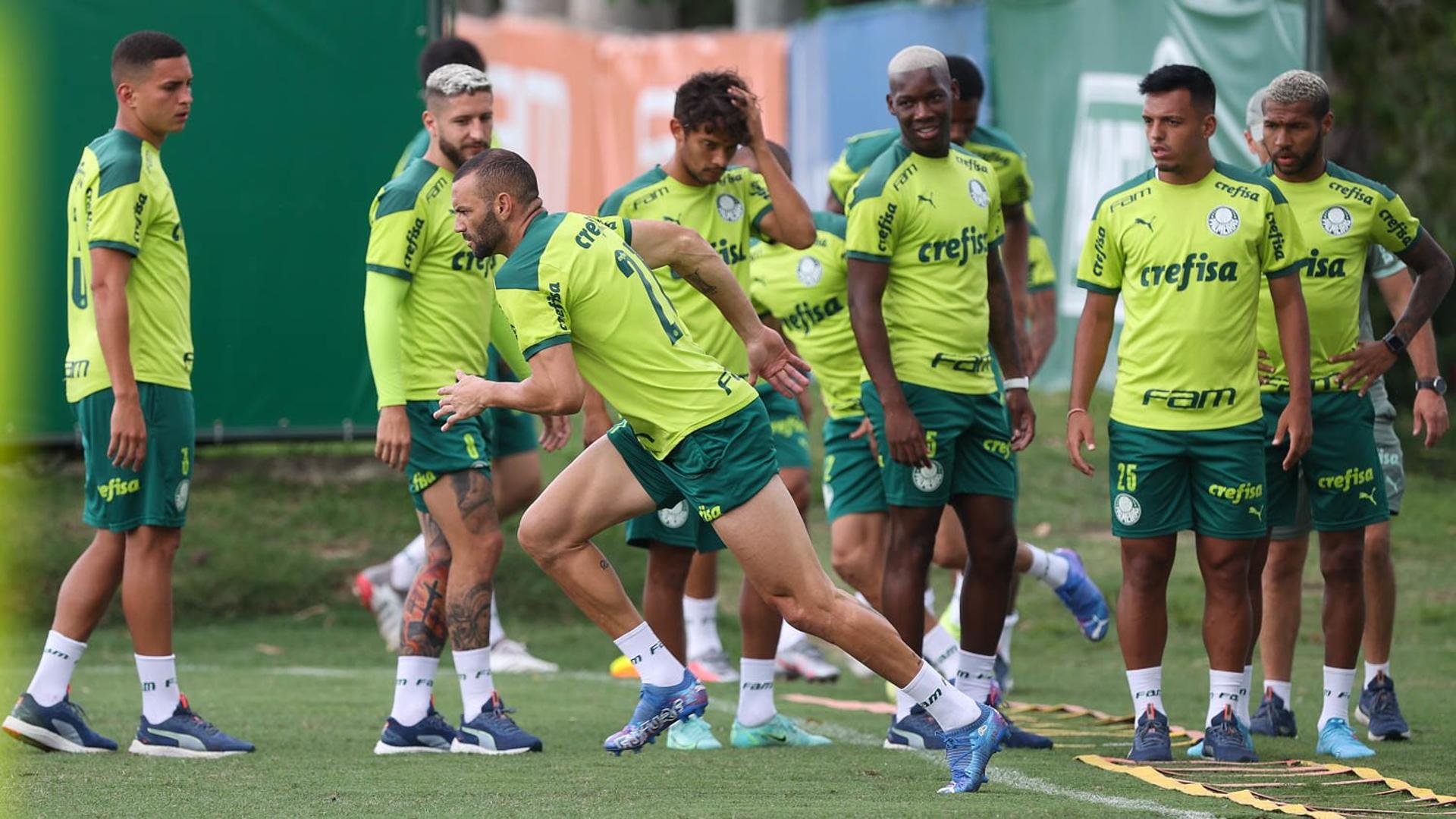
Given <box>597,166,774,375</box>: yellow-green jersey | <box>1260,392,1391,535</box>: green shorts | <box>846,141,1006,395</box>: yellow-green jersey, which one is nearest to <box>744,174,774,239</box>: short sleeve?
<box>597,166,774,375</box>: yellow-green jersey

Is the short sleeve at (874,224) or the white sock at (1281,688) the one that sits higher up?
the short sleeve at (874,224)

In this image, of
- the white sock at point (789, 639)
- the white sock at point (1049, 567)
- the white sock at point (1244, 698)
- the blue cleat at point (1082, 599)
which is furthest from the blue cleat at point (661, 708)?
the white sock at point (789, 639)

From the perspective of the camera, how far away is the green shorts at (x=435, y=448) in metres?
7.65

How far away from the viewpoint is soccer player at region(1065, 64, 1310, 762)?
284 inches

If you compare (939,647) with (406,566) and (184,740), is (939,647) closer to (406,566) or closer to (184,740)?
(406,566)

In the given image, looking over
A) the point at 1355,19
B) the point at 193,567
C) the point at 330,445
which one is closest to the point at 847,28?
the point at 1355,19

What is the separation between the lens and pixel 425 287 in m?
7.74

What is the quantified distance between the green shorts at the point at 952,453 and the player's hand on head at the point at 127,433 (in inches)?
109

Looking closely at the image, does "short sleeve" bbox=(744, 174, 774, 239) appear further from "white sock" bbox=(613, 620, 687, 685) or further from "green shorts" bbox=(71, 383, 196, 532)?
"green shorts" bbox=(71, 383, 196, 532)

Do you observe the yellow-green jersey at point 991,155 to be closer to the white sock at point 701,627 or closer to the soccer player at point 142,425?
the white sock at point 701,627

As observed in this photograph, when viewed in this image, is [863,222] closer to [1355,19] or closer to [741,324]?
[741,324]

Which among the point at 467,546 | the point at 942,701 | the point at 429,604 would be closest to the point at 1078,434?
the point at 942,701

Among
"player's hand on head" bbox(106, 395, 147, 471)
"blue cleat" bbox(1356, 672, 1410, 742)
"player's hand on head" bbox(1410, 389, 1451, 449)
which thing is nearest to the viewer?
"player's hand on head" bbox(106, 395, 147, 471)

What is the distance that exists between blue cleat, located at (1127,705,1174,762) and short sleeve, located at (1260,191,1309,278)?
1660 mm
